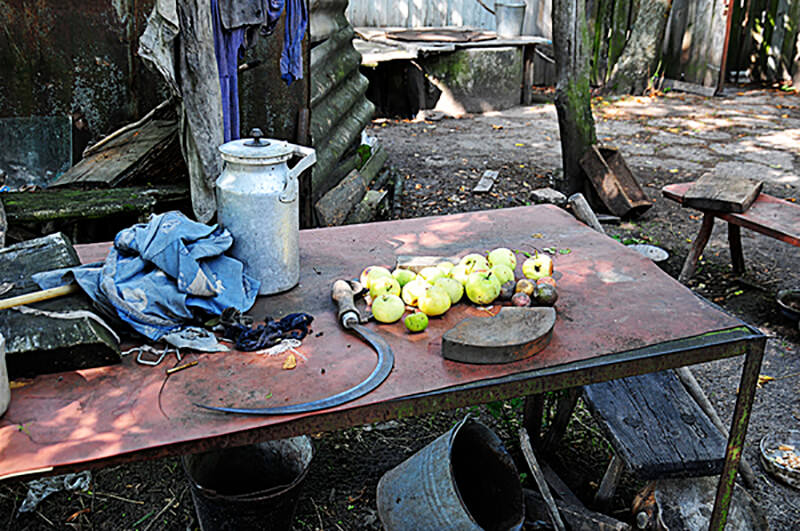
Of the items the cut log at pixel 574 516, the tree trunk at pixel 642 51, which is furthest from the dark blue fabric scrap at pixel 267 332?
the tree trunk at pixel 642 51

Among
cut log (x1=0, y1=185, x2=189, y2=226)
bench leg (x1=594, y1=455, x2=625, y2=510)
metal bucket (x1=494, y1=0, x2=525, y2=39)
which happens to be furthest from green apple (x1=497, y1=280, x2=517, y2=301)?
metal bucket (x1=494, y1=0, x2=525, y2=39)

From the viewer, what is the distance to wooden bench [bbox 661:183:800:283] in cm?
418

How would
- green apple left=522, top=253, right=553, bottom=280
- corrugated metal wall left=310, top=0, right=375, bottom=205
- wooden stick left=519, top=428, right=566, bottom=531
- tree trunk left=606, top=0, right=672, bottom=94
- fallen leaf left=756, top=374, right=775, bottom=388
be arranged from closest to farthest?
green apple left=522, top=253, right=553, bottom=280 < wooden stick left=519, top=428, right=566, bottom=531 < fallen leaf left=756, top=374, right=775, bottom=388 < corrugated metal wall left=310, top=0, right=375, bottom=205 < tree trunk left=606, top=0, right=672, bottom=94

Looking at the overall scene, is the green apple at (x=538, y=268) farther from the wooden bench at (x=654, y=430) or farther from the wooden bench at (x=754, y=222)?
the wooden bench at (x=754, y=222)

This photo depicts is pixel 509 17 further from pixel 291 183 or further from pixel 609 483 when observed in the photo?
pixel 291 183

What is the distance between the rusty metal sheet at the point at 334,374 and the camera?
1.71 metres

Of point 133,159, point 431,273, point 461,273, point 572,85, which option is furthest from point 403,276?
point 572,85

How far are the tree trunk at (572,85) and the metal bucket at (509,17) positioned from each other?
4.76 metres

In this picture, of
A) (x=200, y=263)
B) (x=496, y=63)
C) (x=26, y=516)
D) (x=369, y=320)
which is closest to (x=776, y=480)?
(x=369, y=320)

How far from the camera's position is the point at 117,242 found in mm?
2246

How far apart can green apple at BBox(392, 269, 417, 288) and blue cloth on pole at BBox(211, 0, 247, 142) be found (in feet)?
5.70

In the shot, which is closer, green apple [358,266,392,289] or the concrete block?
green apple [358,266,392,289]

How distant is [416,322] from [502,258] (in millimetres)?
533

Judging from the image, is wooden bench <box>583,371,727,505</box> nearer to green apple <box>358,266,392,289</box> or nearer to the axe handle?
green apple <box>358,266,392,289</box>
